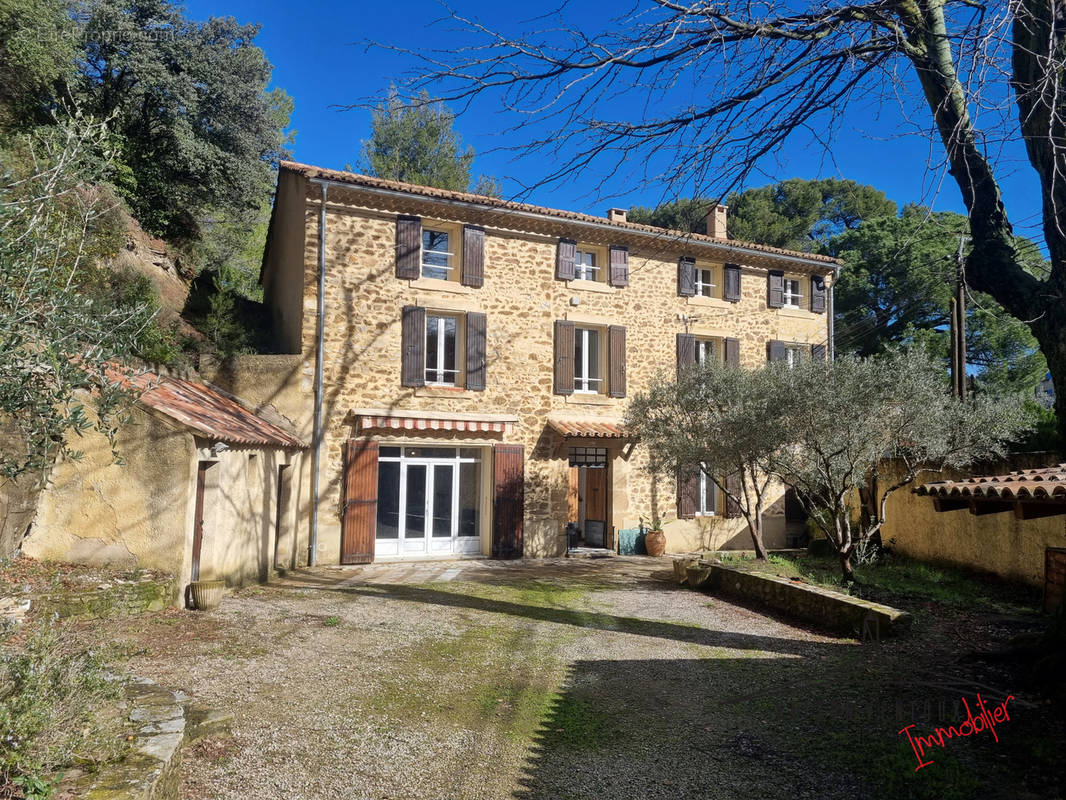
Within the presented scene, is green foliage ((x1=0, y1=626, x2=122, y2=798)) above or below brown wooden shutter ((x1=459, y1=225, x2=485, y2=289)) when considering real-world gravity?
below

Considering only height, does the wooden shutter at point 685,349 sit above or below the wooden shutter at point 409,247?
below

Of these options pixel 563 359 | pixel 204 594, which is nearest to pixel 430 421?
pixel 563 359

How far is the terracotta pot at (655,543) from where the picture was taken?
15.0 metres

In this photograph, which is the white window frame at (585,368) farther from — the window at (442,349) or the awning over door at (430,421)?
the window at (442,349)

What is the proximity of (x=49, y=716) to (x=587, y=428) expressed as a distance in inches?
462

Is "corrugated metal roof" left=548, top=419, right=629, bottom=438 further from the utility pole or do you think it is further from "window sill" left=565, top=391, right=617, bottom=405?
the utility pole

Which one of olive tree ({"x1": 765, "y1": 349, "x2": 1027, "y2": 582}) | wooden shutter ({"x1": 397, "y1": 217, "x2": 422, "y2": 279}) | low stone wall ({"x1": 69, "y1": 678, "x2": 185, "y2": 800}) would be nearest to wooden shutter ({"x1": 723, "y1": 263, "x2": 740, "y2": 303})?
olive tree ({"x1": 765, "y1": 349, "x2": 1027, "y2": 582})

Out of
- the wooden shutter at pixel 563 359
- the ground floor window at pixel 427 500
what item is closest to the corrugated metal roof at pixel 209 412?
the ground floor window at pixel 427 500

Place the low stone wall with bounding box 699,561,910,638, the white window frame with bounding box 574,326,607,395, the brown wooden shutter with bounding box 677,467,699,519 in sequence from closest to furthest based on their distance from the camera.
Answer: the low stone wall with bounding box 699,561,910,638 < the white window frame with bounding box 574,326,607,395 < the brown wooden shutter with bounding box 677,467,699,519

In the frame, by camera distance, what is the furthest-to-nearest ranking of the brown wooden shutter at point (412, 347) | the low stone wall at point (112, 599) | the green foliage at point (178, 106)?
the green foliage at point (178, 106), the brown wooden shutter at point (412, 347), the low stone wall at point (112, 599)

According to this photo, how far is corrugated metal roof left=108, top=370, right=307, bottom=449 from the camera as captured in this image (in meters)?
7.78

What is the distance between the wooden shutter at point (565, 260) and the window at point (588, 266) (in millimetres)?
382

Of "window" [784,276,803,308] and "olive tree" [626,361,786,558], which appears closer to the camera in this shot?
"olive tree" [626,361,786,558]

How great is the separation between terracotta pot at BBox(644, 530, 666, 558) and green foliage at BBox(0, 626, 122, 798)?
12.6 metres
